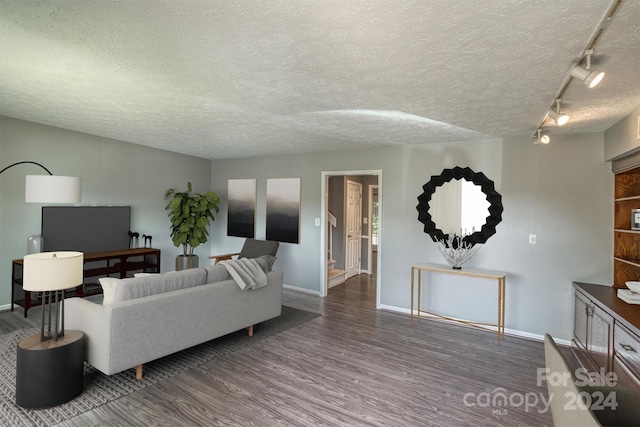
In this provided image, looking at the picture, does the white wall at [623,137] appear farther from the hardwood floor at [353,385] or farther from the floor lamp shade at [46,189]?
the floor lamp shade at [46,189]

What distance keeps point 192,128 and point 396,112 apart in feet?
8.25

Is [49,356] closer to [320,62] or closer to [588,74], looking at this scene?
[320,62]

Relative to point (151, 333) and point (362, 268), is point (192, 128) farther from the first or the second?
point (362, 268)

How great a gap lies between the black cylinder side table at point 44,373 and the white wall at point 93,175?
2.78 m

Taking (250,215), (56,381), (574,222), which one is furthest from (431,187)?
(56,381)

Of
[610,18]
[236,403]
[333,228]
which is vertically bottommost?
[236,403]

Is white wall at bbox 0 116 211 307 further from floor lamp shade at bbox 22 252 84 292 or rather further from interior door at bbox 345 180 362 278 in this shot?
interior door at bbox 345 180 362 278

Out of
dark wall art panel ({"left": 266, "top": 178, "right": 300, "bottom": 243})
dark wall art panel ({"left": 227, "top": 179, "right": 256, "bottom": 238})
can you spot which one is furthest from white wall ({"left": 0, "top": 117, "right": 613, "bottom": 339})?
dark wall art panel ({"left": 227, "top": 179, "right": 256, "bottom": 238})

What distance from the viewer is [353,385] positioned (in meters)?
2.85

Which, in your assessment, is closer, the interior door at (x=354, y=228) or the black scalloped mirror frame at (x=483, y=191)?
the black scalloped mirror frame at (x=483, y=191)

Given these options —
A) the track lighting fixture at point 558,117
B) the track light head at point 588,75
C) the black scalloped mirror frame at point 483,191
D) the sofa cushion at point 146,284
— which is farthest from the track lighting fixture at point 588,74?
the sofa cushion at point 146,284

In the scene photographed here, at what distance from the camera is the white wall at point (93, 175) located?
436 cm

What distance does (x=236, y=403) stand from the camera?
255 centimetres

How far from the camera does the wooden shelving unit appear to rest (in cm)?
346
